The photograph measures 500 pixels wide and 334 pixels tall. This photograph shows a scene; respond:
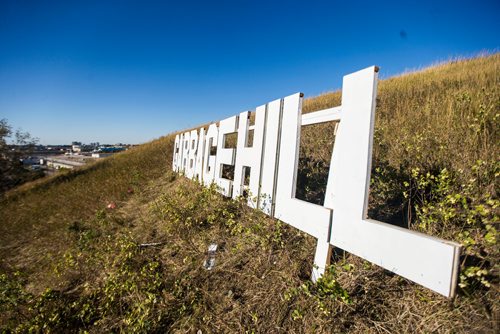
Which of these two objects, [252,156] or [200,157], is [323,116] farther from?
[200,157]

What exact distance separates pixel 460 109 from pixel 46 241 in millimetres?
7069

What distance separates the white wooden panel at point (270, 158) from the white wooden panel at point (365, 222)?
0.76 m

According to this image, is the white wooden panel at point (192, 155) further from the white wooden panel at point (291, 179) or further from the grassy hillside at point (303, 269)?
the white wooden panel at point (291, 179)

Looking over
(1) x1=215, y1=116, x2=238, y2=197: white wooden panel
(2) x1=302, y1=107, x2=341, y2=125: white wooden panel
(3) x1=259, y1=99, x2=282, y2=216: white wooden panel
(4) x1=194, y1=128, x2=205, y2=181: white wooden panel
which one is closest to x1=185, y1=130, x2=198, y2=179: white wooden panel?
(4) x1=194, y1=128, x2=205, y2=181: white wooden panel

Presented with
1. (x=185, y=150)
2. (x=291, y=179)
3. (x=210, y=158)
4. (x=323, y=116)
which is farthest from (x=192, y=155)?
(x=323, y=116)

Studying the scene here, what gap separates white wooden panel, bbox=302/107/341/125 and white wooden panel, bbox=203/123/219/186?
8.03 feet

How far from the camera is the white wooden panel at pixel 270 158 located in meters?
2.36

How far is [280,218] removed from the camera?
7.23ft

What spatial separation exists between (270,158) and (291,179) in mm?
443

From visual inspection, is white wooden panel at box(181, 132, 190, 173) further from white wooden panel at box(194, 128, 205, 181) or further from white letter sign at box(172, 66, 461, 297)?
white letter sign at box(172, 66, 461, 297)

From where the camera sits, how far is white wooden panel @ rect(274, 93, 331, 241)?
182 centimetres

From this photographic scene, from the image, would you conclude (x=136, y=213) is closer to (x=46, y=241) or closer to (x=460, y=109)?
(x=46, y=241)

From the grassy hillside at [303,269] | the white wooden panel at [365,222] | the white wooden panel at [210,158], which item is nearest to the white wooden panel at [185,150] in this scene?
the white wooden panel at [210,158]

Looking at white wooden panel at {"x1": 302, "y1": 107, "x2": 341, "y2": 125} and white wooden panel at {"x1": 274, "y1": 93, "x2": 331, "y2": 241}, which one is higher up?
white wooden panel at {"x1": 302, "y1": 107, "x2": 341, "y2": 125}
